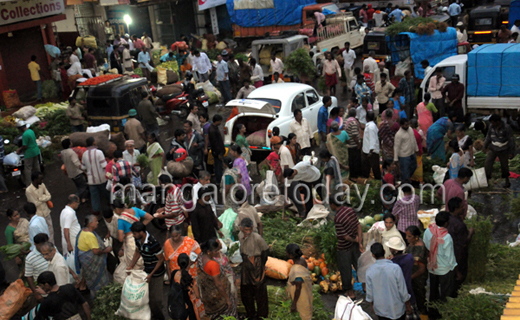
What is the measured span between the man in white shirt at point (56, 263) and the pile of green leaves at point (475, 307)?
507cm

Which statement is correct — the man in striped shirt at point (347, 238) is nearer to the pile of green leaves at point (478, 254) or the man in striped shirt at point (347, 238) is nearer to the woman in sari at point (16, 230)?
the pile of green leaves at point (478, 254)

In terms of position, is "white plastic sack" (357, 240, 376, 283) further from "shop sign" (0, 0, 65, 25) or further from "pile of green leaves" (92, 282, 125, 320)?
"shop sign" (0, 0, 65, 25)

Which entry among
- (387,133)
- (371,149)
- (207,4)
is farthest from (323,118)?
(207,4)

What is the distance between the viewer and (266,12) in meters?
29.4

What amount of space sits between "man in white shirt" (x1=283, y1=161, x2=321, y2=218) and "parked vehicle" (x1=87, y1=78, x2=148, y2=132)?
20.7 feet

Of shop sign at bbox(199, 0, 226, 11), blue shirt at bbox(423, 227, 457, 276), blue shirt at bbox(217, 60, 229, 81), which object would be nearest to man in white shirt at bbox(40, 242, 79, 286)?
blue shirt at bbox(423, 227, 457, 276)

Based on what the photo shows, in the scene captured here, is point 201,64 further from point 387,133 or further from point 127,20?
point 127,20

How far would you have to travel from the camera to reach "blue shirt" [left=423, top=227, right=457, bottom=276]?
6680mm

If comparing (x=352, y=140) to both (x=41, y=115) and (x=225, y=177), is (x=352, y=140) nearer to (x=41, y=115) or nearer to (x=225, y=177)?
(x=225, y=177)

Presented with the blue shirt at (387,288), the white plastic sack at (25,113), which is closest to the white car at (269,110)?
the blue shirt at (387,288)

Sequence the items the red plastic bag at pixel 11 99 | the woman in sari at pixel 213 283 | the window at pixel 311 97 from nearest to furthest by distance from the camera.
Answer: the woman in sari at pixel 213 283 → the window at pixel 311 97 → the red plastic bag at pixel 11 99

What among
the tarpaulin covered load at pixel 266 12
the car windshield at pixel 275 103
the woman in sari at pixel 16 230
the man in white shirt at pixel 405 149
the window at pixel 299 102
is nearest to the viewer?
the woman in sari at pixel 16 230

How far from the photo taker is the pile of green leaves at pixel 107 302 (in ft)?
24.6

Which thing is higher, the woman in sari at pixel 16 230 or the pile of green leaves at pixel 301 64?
the pile of green leaves at pixel 301 64
